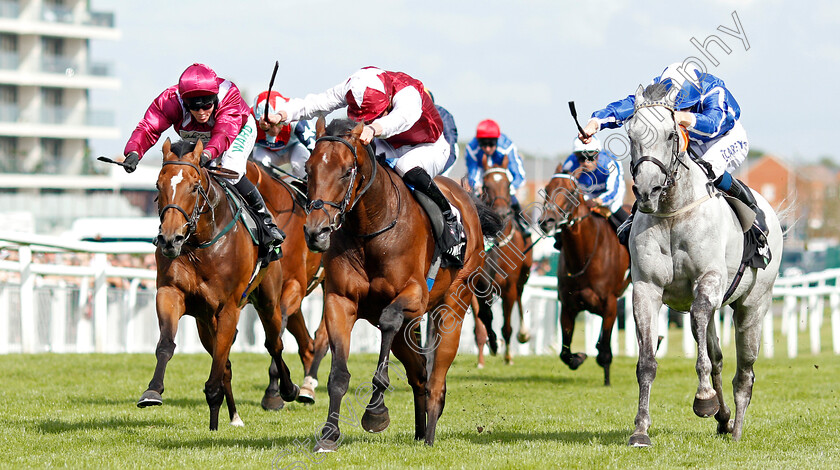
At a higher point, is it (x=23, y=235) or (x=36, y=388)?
(x=23, y=235)

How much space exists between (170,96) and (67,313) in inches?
252

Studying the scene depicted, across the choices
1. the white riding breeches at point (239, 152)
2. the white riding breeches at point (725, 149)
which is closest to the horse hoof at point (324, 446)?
the white riding breeches at point (239, 152)

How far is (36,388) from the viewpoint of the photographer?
363 inches

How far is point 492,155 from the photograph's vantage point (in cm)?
1248

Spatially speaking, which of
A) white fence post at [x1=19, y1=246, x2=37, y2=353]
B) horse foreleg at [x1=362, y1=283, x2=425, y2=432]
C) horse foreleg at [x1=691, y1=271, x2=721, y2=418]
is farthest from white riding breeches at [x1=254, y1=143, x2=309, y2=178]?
horse foreleg at [x1=691, y1=271, x2=721, y2=418]

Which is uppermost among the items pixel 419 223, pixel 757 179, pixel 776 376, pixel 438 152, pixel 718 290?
pixel 757 179

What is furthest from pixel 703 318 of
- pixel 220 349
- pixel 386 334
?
pixel 220 349

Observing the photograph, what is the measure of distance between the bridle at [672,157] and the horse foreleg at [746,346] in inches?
57.2

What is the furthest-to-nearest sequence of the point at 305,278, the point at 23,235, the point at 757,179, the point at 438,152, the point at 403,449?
the point at 757,179 < the point at 23,235 < the point at 305,278 < the point at 438,152 < the point at 403,449

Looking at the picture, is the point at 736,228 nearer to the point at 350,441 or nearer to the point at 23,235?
the point at 350,441

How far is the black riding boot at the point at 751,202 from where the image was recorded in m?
6.85

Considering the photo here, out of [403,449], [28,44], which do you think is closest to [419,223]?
[403,449]

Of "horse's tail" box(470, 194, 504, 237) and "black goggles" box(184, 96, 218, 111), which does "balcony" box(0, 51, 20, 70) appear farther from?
"horse's tail" box(470, 194, 504, 237)

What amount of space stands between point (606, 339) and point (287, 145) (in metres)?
3.89
